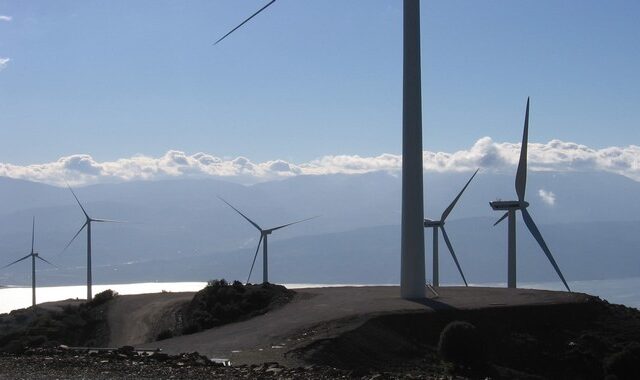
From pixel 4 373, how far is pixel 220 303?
28.2 metres

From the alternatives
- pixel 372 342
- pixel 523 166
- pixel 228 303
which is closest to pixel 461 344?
pixel 372 342

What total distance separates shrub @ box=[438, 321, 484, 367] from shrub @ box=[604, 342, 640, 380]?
252 inches

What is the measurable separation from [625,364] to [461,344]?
25.9ft

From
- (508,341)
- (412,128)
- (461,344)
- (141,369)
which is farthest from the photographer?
(412,128)

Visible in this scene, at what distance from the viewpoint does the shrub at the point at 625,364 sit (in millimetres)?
39375

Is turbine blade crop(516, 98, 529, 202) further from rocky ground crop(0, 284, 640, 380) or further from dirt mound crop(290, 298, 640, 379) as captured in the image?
dirt mound crop(290, 298, 640, 379)

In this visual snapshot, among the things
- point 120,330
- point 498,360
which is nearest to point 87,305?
point 120,330

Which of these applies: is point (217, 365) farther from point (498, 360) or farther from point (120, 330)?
point (120, 330)

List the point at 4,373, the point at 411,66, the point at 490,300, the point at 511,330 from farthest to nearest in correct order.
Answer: the point at 490,300 < the point at 411,66 < the point at 511,330 < the point at 4,373

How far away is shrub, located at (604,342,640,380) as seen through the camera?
3938 centimetres

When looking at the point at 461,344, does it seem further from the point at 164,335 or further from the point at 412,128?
the point at 164,335

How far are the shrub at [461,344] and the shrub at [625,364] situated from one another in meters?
6.40

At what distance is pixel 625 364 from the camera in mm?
39750

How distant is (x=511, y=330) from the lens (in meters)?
45.7
